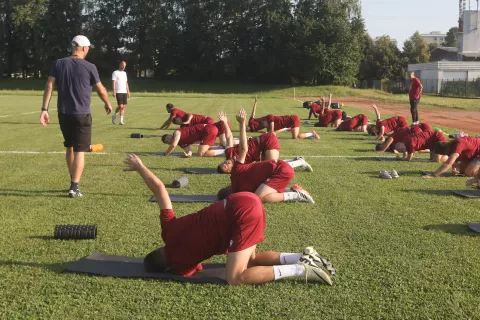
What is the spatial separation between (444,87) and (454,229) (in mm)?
48095

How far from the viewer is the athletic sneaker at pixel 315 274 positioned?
4277 millimetres

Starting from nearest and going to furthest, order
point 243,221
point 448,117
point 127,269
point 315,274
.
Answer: point 243,221 → point 315,274 → point 127,269 → point 448,117

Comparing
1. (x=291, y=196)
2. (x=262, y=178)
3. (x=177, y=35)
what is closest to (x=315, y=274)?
(x=262, y=178)

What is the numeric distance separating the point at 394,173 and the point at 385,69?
73440 millimetres

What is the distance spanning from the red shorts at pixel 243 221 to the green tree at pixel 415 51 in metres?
82.7

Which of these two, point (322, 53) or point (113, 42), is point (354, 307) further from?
point (113, 42)

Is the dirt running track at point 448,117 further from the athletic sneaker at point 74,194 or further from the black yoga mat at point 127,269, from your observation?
the black yoga mat at point 127,269

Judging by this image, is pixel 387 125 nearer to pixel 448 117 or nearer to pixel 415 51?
pixel 448 117

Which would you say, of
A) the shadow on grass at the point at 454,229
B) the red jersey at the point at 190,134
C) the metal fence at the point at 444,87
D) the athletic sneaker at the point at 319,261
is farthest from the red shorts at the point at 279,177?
the metal fence at the point at 444,87

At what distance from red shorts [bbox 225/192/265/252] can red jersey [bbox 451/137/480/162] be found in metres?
5.67

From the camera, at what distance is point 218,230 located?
13.3 ft

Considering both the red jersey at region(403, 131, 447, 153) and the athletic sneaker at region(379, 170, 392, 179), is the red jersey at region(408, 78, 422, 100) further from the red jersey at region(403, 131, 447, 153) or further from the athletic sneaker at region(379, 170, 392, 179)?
the athletic sneaker at region(379, 170, 392, 179)

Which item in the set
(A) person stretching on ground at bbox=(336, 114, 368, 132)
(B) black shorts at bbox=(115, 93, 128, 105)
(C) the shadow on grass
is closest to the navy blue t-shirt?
(C) the shadow on grass

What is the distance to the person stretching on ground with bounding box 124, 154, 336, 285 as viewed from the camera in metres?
4.02
